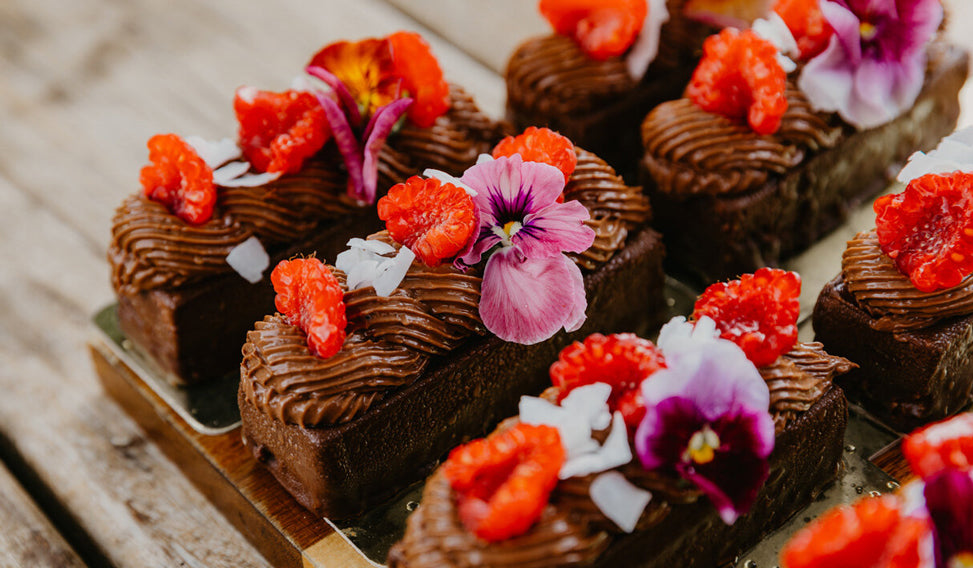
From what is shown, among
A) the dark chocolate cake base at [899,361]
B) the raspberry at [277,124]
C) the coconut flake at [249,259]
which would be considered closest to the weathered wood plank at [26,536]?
the coconut flake at [249,259]

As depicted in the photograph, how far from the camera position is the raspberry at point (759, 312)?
8.10 ft

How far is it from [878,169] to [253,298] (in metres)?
2.04

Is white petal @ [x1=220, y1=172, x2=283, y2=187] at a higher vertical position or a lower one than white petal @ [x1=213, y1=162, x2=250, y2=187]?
lower

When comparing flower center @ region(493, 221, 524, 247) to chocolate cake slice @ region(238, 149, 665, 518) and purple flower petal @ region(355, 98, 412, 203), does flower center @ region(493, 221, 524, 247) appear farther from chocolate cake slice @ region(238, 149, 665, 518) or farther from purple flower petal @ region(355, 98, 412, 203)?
purple flower petal @ region(355, 98, 412, 203)

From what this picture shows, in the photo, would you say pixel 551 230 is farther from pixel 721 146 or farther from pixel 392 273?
pixel 721 146

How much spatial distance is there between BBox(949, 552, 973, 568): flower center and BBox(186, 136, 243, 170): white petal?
2113 millimetres

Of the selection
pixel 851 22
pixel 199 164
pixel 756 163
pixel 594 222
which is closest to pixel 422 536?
pixel 594 222

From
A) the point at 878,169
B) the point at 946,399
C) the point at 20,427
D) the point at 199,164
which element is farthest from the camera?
the point at 878,169

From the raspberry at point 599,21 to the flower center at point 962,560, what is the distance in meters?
2.02

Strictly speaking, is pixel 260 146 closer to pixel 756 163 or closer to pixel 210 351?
pixel 210 351

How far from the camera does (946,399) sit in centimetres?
283

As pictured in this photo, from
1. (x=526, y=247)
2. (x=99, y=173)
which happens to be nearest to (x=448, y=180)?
(x=526, y=247)

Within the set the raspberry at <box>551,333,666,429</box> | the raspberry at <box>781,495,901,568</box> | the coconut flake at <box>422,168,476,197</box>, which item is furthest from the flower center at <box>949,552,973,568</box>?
→ the coconut flake at <box>422,168,476,197</box>

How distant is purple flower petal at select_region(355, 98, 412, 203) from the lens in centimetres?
312
